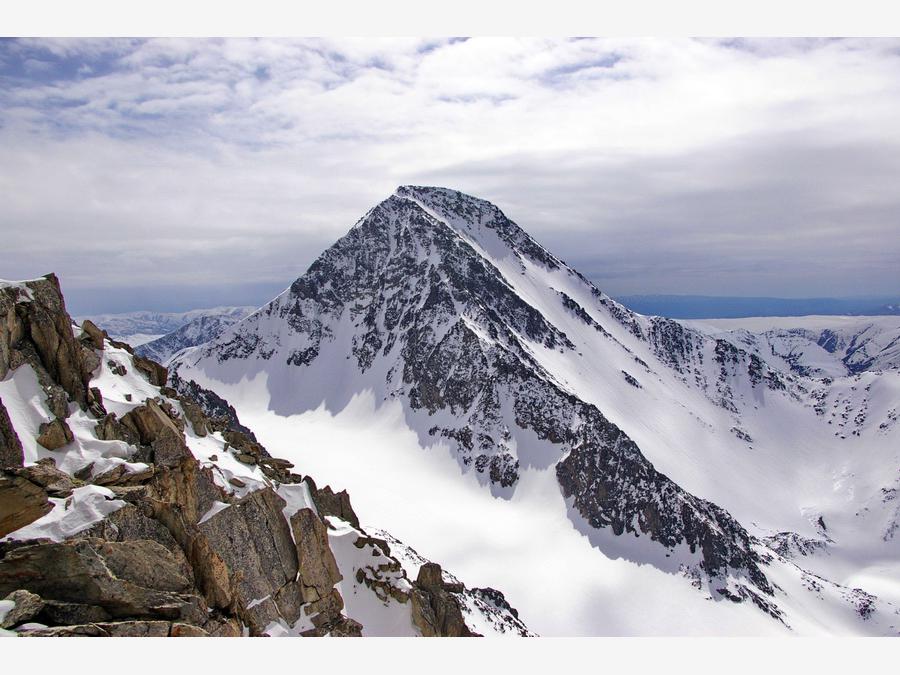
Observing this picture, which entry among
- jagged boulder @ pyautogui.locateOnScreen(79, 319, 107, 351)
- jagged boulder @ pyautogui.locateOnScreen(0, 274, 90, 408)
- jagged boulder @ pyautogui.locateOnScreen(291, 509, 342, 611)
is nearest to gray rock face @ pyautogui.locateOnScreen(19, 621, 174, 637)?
jagged boulder @ pyautogui.locateOnScreen(0, 274, 90, 408)

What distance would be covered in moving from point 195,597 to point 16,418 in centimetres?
1524

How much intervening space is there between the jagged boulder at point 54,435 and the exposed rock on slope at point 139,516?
0.21 ft

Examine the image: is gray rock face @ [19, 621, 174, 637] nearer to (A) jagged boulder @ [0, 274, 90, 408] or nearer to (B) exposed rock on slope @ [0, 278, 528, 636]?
(B) exposed rock on slope @ [0, 278, 528, 636]

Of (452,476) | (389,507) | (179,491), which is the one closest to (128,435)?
(179,491)

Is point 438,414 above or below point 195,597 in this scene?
below

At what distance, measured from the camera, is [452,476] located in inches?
6870

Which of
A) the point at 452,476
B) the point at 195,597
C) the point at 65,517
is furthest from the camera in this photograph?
the point at 452,476

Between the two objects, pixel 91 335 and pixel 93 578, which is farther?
pixel 91 335

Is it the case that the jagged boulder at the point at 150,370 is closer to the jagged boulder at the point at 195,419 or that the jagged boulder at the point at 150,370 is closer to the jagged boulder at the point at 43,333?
the jagged boulder at the point at 195,419

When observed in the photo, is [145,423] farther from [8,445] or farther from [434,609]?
[434,609]

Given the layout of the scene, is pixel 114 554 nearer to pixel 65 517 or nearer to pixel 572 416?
pixel 65 517

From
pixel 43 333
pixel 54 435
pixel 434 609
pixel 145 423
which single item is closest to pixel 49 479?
pixel 54 435

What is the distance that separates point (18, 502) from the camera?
17047 millimetres

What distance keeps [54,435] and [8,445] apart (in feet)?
13.8
